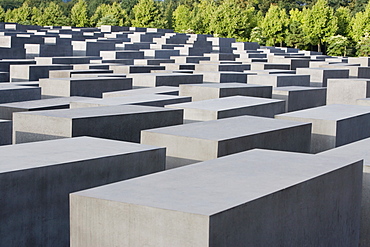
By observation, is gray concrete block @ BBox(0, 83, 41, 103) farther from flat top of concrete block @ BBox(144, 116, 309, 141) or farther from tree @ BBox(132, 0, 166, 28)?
tree @ BBox(132, 0, 166, 28)

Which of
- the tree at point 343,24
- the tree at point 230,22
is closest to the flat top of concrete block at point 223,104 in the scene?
the tree at point 230,22

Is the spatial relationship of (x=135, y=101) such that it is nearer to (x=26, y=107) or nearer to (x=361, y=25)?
(x=26, y=107)

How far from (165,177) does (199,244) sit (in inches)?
44.4

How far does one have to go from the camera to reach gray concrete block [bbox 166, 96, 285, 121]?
9422 mm

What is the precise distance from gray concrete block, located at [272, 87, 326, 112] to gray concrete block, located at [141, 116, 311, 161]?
4313 mm

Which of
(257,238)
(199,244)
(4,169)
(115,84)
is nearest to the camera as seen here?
(199,244)

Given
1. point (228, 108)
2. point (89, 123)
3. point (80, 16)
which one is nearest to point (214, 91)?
point (228, 108)

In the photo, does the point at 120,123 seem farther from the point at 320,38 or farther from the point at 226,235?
the point at 320,38

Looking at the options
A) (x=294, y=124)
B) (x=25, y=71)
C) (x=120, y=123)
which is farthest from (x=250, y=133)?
(x=25, y=71)

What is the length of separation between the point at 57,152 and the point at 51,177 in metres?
0.57

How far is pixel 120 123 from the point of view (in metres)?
8.39

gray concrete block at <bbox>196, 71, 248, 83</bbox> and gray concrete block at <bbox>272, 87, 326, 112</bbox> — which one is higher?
gray concrete block at <bbox>196, 71, 248, 83</bbox>

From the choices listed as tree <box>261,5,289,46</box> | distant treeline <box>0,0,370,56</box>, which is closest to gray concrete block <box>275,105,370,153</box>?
distant treeline <box>0,0,370,56</box>

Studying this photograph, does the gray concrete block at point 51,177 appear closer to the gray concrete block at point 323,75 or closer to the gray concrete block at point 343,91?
the gray concrete block at point 343,91
